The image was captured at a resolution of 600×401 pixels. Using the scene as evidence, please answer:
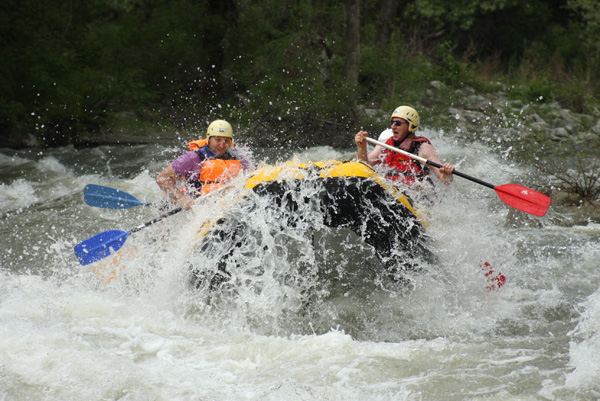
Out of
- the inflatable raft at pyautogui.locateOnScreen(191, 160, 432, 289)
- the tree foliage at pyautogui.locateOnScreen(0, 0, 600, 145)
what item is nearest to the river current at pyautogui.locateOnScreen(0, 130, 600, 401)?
the inflatable raft at pyautogui.locateOnScreen(191, 160, 432, 289)

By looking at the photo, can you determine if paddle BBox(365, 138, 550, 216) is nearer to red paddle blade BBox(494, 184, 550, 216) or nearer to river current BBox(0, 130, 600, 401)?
red paddle blade BBox(494, 184, 550, 216)

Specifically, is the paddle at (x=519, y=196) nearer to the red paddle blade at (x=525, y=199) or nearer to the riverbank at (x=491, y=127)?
the red paddle blade at (x=525, y=199)

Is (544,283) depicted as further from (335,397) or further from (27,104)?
(27,104)

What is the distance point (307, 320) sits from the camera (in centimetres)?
448

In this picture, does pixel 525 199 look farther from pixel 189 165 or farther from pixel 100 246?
pixel 100 246

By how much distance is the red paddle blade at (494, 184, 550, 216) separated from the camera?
4.73 metres

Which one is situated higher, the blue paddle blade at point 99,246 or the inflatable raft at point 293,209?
the inflatable raft at point 293,209

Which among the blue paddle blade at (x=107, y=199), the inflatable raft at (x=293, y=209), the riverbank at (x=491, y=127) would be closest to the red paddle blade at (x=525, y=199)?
the inflatable raft at (x=293, y=209)

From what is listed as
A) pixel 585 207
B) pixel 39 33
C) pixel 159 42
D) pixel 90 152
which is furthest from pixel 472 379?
pixel 159 42

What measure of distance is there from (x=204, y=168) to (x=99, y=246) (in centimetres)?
102

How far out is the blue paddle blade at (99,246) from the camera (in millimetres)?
4805

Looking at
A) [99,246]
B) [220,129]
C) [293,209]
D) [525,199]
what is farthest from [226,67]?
[525,199]

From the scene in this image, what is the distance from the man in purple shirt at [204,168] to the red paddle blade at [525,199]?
214cm

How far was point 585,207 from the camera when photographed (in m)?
6.98
